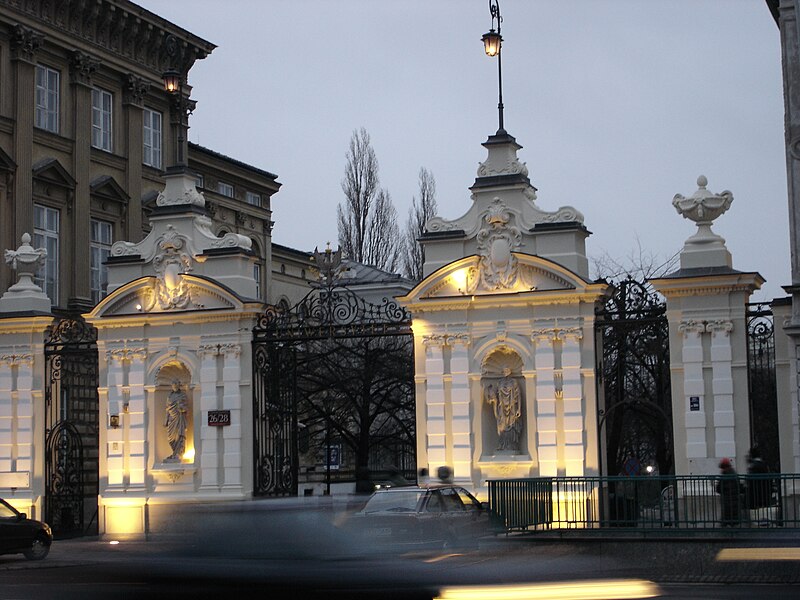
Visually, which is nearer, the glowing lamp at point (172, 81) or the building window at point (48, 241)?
the glowing lamp at point (172, 81)

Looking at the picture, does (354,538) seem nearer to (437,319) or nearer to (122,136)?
(437,319)

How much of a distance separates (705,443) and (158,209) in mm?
12743

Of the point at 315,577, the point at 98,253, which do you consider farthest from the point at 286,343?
the point at 315,577

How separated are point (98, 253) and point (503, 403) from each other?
772 inches

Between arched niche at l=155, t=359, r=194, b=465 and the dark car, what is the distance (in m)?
2.92

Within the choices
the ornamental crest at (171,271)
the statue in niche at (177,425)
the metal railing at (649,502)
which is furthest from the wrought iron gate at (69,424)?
the metal railing at (649,502)

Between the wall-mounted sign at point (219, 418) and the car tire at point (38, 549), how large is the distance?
160 inches

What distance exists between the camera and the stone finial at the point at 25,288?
3019 cm

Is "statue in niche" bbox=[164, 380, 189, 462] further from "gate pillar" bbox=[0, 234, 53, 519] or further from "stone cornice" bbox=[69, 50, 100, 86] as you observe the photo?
"stone cornice" bbox=[69, 50, 100, 86]

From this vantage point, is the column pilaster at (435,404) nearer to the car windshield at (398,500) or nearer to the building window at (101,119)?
the car windshield at (398,500)

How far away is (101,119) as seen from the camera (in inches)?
1674

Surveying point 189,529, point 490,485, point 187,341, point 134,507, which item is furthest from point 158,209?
point 189,529

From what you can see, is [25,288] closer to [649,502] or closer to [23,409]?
[23,409]

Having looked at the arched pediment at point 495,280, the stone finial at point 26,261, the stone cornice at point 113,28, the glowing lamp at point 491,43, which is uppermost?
the stone cornice at point 113,28
